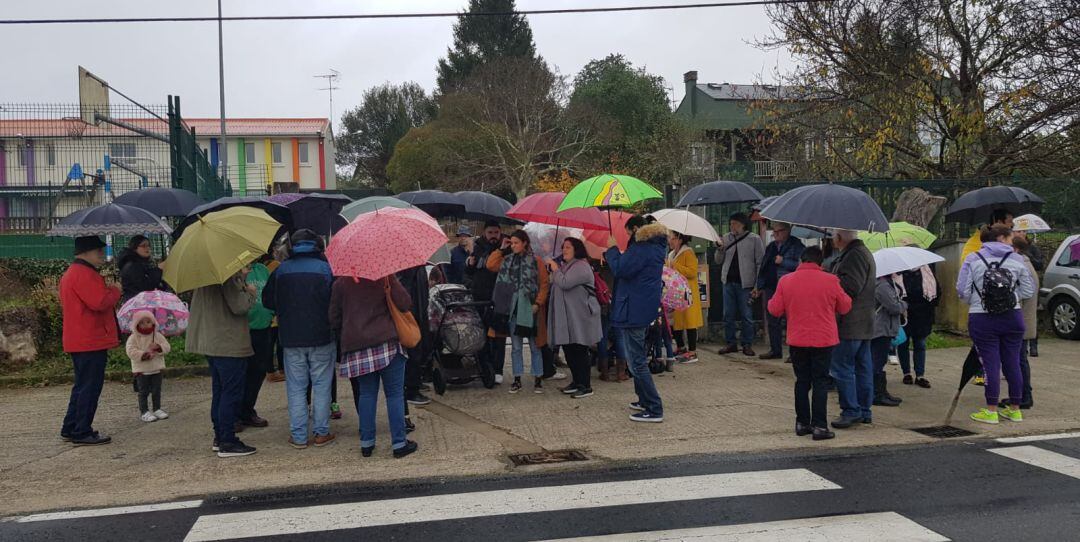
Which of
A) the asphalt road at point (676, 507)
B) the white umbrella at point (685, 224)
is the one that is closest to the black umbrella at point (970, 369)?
the asphalt road at point (676, 507)

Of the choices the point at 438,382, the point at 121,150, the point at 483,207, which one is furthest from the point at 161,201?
the point at 438,382

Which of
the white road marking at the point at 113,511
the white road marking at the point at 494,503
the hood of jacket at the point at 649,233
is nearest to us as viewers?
the white road marking at the point at 494,503

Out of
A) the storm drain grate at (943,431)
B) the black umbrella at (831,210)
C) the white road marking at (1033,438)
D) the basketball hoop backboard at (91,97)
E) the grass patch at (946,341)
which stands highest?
the basketball hoop backboard at (91,97)

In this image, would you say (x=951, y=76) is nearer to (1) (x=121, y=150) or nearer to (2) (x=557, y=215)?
(2) (x=557, y=215)

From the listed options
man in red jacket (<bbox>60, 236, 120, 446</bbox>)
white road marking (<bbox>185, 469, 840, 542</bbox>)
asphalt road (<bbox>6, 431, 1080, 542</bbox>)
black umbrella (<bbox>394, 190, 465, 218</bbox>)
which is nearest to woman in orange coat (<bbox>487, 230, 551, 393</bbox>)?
black umbrella (<bbox>394, 190, 465, 218</bbox>)

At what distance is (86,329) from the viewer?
272 inches

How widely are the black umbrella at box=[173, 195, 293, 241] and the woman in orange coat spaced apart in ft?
7.28

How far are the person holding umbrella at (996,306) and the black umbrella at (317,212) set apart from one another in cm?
618

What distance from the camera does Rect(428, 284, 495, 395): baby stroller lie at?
8625 millimetres

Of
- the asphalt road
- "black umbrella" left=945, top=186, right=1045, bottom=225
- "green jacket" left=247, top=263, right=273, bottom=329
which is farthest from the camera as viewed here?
"black umbrella" left=945, top=186, right=1045, bottom=225

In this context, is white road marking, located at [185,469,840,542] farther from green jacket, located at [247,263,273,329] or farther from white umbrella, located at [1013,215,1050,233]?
white umbrella, located at [1013,215,1050,233]

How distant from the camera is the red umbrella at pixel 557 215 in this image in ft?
28.6

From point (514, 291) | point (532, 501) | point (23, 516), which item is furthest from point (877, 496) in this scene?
point (23, 516)

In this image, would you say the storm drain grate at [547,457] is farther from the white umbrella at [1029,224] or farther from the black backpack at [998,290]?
the white umbrella at [1029,224]
